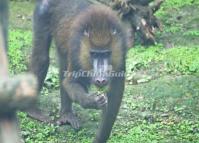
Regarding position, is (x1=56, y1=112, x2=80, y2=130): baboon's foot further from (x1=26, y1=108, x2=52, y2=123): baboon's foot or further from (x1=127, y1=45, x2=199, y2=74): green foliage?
(x1=127, y1=45, x2=199, y2=74): green foliage

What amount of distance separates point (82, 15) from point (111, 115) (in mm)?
1001

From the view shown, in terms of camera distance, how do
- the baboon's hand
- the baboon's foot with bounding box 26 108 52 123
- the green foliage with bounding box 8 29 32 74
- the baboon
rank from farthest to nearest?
the green foliage with bounding box 8 29 32 74
the baboon's foot with bounding box 26 108 52 123
the baboon
the baboon's hand

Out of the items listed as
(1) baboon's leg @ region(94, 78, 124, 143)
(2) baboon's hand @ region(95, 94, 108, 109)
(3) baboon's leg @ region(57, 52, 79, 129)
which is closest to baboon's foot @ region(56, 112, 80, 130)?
(3) baboon's leg @ region(57, 52, 79, 129)

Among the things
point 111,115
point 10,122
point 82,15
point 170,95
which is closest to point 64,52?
point 82,15

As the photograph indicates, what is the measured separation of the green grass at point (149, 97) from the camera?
567 centimetres

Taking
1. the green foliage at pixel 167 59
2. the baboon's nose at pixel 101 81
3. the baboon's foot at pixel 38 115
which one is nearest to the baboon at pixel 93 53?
the baboon's nose at pixel 101 81

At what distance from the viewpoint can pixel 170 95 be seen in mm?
6449

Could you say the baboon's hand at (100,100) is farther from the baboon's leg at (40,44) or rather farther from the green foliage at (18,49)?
the green foliage at (18,49)

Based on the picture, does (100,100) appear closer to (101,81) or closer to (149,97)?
(101,81)

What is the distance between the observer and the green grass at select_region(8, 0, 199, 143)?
223 inches

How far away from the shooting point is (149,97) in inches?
252

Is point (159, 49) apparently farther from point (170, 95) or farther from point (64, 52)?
point (64, 52)

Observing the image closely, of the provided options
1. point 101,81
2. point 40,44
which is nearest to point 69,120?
point 40,44

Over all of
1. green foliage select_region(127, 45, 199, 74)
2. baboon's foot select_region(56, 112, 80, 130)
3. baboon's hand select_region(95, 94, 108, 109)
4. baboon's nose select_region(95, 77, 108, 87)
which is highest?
green foliage select_region(127, 45, 199, 74)
